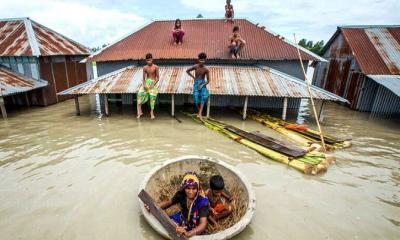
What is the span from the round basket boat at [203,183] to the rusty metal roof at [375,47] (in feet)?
39.4

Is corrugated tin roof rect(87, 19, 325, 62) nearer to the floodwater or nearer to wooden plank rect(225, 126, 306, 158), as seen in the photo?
the floodwater

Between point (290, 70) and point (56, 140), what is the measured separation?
1150 cm

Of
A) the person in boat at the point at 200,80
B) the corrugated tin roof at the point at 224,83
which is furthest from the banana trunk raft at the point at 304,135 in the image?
the person in boat at the point at 200,80

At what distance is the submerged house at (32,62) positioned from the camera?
1234 centimetres

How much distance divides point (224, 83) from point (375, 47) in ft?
34.1

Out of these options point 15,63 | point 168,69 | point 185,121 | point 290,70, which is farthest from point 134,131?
point 15,63

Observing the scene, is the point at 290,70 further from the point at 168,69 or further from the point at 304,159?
the point at 304,159

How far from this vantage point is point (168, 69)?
11.9 metres

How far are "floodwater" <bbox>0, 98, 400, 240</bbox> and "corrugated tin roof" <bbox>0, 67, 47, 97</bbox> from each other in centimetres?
203

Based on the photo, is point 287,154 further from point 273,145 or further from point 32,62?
point 32,62

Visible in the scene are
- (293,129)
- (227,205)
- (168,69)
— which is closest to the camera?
(227,205)

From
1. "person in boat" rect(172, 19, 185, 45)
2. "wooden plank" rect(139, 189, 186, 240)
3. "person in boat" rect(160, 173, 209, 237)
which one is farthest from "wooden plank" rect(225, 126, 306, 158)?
"person in boat" rect(172, 19, 185, 45)

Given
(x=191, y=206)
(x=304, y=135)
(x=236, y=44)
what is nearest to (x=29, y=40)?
(x=236, y=44)

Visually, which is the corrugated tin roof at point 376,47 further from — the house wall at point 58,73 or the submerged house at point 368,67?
the house wall at point 58,73
